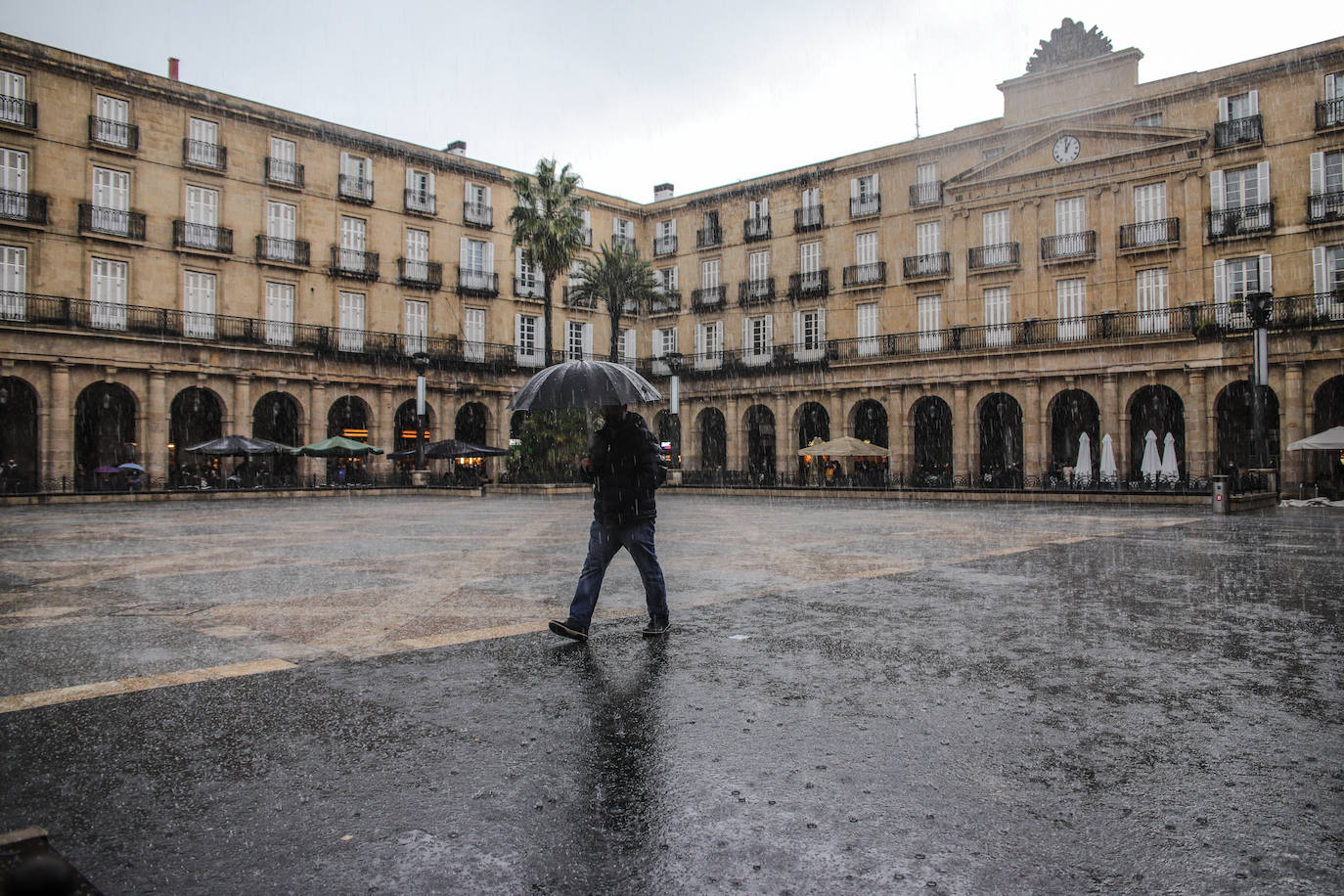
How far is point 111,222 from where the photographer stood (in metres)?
31.1

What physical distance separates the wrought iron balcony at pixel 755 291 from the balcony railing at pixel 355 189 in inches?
671

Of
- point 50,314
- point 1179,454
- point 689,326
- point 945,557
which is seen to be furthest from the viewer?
point 689,326

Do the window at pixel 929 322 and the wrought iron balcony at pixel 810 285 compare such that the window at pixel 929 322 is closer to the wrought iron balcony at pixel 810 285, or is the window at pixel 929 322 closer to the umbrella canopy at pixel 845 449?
the wrought iron balcony at pixel 810 285

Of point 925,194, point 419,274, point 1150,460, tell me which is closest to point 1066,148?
point 925,194

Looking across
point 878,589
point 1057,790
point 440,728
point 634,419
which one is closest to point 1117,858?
point 1057,790

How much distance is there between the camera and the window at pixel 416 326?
127 ft

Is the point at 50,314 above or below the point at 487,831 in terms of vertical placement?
above

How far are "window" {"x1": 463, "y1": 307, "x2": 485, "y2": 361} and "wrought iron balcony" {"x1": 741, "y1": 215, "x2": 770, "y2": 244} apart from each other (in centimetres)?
1296

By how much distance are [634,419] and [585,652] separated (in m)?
1.49

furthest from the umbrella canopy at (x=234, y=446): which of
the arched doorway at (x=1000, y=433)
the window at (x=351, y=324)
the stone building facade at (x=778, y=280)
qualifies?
the arched doorway at (x=1000, y=433)

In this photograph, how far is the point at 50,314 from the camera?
2961 cm

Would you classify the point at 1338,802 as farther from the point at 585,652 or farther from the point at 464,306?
the point at 464,306

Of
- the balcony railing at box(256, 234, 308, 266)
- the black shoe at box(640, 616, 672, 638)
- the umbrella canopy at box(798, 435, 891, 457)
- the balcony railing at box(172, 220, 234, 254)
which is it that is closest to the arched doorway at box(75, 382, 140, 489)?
the balcony railing at box(172, 220, 234, 254)

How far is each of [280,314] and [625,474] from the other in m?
33.5
